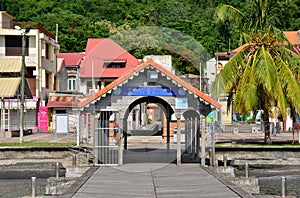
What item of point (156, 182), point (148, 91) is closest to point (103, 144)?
point (148, 91)

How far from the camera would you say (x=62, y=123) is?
37.5 meters

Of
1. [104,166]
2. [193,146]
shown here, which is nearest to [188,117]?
[193,146]

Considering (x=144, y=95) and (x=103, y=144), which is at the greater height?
(x=144, y=95)

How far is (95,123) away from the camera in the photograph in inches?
881

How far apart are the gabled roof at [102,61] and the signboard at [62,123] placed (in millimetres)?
22462

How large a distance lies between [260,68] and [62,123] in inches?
526

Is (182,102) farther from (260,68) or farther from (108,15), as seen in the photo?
(108,15)

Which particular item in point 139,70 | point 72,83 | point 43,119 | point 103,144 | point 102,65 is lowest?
point 103,144

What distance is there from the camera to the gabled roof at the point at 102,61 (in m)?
61.3

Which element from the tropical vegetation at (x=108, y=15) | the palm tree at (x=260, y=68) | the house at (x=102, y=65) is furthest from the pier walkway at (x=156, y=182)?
the tropical vegetation at (x=108, y=15)

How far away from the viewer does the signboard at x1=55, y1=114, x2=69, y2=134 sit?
3691 centimetres

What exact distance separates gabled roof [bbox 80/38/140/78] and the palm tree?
2648cm

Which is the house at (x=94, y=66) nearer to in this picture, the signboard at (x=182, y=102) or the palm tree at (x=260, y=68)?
the palm tree at (x=260, y=68)

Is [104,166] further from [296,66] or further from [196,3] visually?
[196,3]
